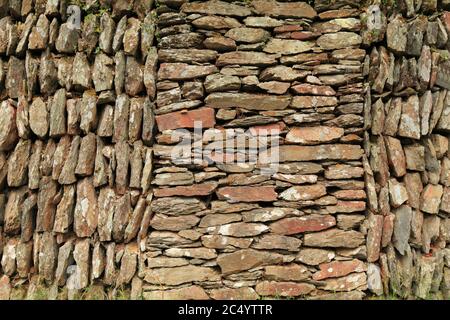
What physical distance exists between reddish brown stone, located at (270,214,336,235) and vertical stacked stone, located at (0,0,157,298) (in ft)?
4.63

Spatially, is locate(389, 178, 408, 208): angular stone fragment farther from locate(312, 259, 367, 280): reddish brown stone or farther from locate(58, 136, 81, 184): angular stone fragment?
locate(58, 136, 81, 184): angular stone fragment

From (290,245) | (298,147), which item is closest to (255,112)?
(298,147)

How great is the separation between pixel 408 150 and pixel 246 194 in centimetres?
196

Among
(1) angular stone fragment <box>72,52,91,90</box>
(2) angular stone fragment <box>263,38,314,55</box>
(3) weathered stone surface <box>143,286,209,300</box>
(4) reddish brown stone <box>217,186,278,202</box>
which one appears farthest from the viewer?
(1) angular stone fragment <box>72,52,91,90</box>

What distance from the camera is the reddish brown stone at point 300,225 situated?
4.23m

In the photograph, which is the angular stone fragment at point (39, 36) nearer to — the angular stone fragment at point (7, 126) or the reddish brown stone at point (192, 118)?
the angular stone fragment at point (7, 126)

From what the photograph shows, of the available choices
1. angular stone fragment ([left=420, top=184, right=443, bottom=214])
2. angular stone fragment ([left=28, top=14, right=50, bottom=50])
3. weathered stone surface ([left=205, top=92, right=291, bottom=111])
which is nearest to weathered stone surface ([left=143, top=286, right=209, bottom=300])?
weathered stone surface ([left=205, top=92, right=291, bottom=111])

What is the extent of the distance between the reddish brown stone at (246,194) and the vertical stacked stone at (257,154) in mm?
11

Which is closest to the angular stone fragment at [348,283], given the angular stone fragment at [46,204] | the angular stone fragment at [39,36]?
the angular stone fragment at [46,204]

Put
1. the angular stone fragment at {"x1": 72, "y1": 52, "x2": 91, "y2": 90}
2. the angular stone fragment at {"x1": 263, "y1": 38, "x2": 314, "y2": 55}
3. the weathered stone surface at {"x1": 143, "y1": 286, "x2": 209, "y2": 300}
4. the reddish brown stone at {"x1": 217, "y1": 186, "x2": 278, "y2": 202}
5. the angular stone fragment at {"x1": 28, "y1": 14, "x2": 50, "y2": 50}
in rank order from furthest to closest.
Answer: the angular stone fragment at {"x1": 28, "y1": 14, "x2": 50, "y2": 50} → the angular stone fragment at {"x1": 72, "y1": 52, "x2": 91, "y2": 90} → the angular stone fragment at {"x1": 263, "y1": 38, "x2": 314, "y2": 55} → the reddish brown stone at {"x1": 217, "y1": 186, "x2": 278, "y2": 202} → the weathered stone surface at {"x1": 143, "y1": 286, "x2": 209, "y2": 300}

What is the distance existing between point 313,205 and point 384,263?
1007 mm

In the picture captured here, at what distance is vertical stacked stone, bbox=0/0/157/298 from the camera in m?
4.31

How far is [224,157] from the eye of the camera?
14.0 ft

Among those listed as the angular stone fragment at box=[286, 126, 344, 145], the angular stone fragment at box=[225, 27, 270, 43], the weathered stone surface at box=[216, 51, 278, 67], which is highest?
the angular stone fragment at box=[225, 27, 270, 43]
